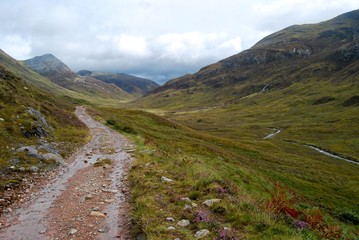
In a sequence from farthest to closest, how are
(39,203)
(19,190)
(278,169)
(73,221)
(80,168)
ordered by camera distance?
(278,169)
(80,168)
(19,190)
(39,203)
(73,221)

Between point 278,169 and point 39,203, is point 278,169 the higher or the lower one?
the lower one

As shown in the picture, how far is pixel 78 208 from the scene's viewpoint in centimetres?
1377

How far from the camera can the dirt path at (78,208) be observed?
11.2 metres

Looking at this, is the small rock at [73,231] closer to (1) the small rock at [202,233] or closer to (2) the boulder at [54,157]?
(1) the small rock at [202,233]

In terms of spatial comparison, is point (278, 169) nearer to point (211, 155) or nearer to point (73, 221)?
point (211, 155)

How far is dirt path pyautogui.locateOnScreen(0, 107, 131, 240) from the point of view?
443 inches

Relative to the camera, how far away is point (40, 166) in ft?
68.4

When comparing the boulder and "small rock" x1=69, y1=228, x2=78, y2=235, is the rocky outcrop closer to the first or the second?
the boulder

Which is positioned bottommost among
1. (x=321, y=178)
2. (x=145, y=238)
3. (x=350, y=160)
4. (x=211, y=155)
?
(x=350, y=160)

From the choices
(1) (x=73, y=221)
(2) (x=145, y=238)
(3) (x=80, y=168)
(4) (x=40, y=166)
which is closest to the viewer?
(2) (x=145, y=238)

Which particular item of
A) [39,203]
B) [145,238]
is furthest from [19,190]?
[145,238]

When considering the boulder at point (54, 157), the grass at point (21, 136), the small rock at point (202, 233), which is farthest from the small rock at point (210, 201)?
the boulder at point (54, 157)

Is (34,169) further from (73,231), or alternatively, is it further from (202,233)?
(202,233)

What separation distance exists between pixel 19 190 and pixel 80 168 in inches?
254
